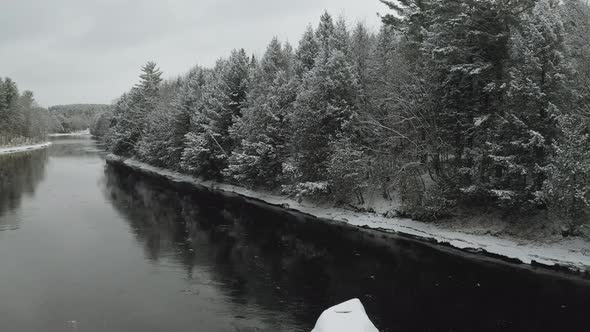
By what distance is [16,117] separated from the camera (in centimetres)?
10925

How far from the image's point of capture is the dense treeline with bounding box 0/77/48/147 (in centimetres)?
10425

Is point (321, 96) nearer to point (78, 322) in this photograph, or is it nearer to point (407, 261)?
point (407, 261)

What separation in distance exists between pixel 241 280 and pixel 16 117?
114939 millimetres

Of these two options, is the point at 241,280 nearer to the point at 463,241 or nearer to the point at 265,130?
the point at 463,241

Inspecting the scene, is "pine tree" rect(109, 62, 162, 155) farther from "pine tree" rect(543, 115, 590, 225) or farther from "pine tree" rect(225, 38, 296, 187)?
"pine tree" rect(543, 115, 590, 225)

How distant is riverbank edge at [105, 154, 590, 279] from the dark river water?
3.65ft

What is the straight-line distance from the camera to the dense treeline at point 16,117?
104m

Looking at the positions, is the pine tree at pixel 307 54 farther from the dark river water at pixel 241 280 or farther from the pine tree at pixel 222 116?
the dark river water at pixel 241 280

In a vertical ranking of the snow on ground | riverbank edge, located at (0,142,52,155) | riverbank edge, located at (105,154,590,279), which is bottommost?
riverbank edge, located at (105,154,590,279)

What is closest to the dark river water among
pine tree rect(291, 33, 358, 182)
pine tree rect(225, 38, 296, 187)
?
pine tree rect(291, 33, 358, 182)

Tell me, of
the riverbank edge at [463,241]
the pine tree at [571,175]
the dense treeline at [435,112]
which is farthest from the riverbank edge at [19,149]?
the pine tree at [571,175]

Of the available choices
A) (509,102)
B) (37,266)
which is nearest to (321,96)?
(509,102)

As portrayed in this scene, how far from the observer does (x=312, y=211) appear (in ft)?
115

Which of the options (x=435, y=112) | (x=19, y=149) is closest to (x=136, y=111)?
(x=19, y=149)
